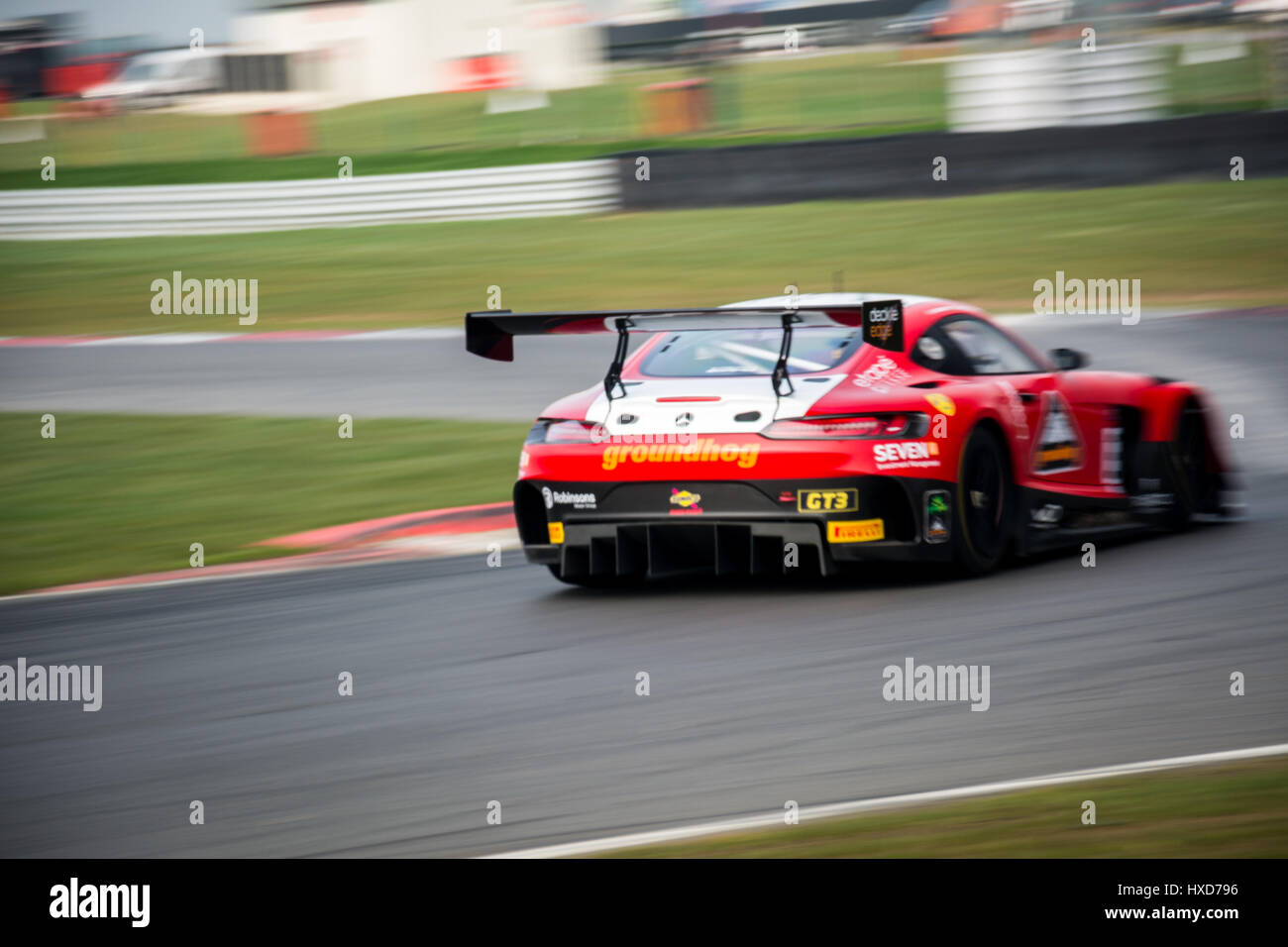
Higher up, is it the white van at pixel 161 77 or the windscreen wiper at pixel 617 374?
the white van at pixel 161 77

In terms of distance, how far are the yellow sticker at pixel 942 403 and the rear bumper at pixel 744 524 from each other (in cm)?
31

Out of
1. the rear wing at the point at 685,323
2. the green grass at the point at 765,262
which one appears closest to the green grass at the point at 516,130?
the green grass at the point at 765,262

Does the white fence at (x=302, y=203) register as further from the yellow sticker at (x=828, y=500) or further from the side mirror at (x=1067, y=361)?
the yellow sticker at (x=828, y=500)

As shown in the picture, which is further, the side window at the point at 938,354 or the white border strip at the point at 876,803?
the side window at the point at 938,354

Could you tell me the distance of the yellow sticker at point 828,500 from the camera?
7.80 m

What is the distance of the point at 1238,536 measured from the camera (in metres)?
9.19

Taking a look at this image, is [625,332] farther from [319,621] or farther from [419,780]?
[419,780]

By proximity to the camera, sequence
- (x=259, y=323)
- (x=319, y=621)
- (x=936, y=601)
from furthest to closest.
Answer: (x=259, y=323), (x=319, y=621), (x=936, y=601)

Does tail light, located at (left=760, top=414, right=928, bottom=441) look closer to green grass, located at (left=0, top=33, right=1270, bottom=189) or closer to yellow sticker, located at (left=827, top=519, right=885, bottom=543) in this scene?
yellow sticker, located at (left=827, top=519, right=885, bottom=543)

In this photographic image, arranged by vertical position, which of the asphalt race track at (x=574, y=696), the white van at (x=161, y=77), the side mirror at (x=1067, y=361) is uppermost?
the white van at (x=161, y=77)

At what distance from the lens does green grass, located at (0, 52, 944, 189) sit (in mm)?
29516
